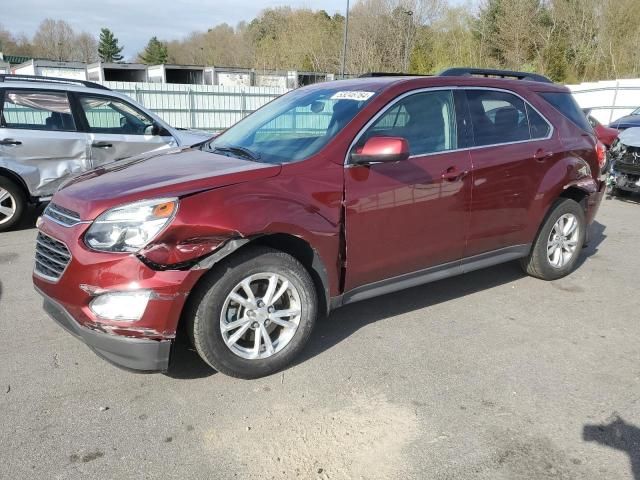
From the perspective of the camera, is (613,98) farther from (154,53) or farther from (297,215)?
(154,53)

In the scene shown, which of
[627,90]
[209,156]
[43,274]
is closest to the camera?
[43,274]

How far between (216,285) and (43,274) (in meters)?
1.07

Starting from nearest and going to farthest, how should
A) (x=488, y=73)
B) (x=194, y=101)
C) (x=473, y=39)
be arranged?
(x=488, y=73)
(x=194, y=101)
(x=473, y=39)

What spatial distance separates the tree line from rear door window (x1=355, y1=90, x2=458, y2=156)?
29.9m

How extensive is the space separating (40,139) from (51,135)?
14cm

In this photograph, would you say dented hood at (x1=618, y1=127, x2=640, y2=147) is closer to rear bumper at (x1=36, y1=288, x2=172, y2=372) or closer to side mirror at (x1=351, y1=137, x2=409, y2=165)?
side mirror at (x1=351, y1=137, x2=409, y2=165)

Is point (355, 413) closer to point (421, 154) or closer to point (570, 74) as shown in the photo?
point (421, 154)

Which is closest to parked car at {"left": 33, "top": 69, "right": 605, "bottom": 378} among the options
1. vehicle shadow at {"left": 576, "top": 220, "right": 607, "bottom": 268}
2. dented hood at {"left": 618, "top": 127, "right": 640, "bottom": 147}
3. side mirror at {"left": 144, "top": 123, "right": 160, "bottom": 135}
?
vehicle shadow at {"left": 576, "top": 220, "right": 607, "bottom": 268}

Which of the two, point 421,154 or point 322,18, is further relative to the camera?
point 322,18

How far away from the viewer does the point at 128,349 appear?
283 cm

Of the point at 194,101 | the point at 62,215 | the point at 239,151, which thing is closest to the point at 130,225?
the point at 62,215

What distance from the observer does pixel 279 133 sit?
12.7ft

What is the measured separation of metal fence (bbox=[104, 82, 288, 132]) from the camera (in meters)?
17.3

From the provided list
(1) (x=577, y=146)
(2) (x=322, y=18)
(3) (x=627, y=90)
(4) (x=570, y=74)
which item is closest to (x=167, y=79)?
(2) (x=322, y=18)
